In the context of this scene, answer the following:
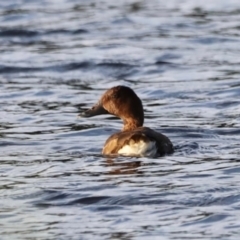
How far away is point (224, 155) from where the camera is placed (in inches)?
475

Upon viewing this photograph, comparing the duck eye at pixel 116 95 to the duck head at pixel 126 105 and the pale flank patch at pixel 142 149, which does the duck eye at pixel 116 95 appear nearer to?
the duck head at pixel 126 105

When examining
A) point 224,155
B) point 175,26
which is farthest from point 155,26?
point 224,155

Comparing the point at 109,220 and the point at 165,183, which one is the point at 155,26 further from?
the point at 109,220

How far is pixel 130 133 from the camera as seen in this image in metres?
11.9

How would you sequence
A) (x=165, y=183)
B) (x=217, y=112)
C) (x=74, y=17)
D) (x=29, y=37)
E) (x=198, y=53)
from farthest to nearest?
(x=74, y=17)
(x=29, y=37)
(x=198, y=53)
(x=217, y=112)
(x=165, y=183)

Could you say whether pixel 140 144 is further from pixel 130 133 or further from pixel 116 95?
pixel 116 95

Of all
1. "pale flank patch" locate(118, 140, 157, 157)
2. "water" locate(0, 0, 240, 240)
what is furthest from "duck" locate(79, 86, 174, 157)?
"water" locate(0, 0, 240, 240)

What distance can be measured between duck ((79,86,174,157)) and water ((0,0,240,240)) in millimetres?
146

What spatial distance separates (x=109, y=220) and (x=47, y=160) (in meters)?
2.84

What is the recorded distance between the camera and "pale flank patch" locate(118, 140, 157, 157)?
11.6 meters

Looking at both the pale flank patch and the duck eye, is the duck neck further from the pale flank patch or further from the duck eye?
the pale flank patch

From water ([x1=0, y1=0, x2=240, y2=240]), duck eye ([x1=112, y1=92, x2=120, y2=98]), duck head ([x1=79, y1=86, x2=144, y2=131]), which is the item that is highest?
duck eye ([x1=112, y1=92, x2=120, y2=98])

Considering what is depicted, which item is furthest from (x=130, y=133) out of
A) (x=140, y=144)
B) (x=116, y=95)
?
(x=116, y=95)

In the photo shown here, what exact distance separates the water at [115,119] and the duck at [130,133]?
15 centimetres
